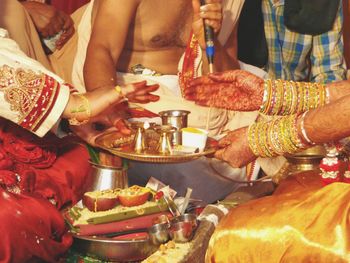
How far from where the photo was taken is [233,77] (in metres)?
2.89

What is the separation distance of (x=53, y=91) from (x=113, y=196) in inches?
22.8

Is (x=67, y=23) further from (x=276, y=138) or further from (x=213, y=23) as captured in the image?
(x=276, y=138)

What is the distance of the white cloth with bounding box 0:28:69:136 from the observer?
2.62 metres

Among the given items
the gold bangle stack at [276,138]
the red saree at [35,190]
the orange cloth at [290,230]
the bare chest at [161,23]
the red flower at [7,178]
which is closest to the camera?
the orange cloth at [290,230]

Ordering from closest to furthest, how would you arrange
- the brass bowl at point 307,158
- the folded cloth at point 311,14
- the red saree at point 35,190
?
the red saree at point 35,190, the brass bowl at point 307,158, the folded cloth at point 311,14

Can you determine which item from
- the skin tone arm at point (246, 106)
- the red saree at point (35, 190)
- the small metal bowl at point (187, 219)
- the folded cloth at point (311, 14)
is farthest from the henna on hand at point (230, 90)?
the folded cloth at point (311, 14)

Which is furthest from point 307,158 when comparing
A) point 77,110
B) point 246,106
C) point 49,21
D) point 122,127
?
point 49,21

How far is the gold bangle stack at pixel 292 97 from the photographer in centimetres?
278

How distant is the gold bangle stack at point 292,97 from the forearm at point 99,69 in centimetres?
91

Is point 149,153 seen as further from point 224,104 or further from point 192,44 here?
point 192,44

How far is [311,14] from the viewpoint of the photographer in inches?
169

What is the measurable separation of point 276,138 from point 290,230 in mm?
475

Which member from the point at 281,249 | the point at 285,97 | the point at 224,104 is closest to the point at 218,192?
the point at 224,104

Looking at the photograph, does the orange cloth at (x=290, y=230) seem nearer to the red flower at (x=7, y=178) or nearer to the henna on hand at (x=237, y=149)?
the henna on hand at (x=237, y=149)
